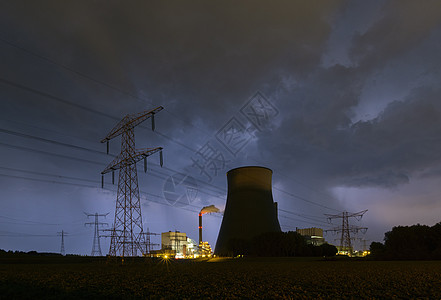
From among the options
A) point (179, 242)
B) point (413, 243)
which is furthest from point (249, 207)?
point (179, 242)

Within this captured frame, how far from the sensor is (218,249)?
52.5 meters

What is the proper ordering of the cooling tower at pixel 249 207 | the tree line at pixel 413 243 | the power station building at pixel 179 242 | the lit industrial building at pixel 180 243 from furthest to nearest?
the power station building at pixel 179 242 < the lit industrial building at pixel 180 243 < the cooling tower at pixel 249 207 < the tree line at pixel 413 243

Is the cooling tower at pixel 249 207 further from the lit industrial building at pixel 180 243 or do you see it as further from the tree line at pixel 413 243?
the lit industrial building at pixel 180 243

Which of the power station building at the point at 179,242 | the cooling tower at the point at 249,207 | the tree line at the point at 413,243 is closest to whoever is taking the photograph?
the tree line at the point at 413,243

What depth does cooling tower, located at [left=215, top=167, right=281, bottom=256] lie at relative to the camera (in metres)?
48.5

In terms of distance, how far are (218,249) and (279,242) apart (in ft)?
39.3

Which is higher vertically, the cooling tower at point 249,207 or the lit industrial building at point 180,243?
the cooling tower at point 249,207

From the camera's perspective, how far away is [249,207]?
48.3 metres

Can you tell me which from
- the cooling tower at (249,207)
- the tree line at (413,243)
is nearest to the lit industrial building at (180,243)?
the cooling tower at (249,207)

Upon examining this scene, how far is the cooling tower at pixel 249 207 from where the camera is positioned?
48.5 meters

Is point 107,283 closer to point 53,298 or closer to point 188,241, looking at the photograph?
point 53,298

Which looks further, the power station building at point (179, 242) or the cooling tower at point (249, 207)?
the power station building at point (179, 242)

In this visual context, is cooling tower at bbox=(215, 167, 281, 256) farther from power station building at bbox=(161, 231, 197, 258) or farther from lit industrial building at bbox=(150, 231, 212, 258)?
power station building at bbox=(161, 231, 197, 258)

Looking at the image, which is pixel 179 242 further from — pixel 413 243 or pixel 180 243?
pixel 413 243
